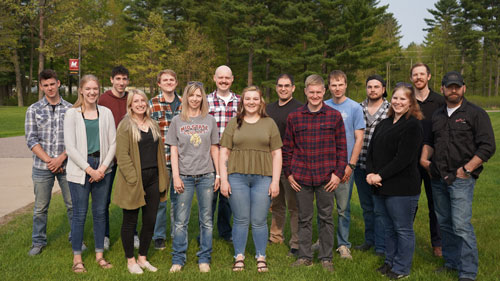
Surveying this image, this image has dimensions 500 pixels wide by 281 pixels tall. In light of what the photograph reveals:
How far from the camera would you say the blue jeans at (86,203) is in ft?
14.3

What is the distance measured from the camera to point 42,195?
191 inches

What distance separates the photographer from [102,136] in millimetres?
4355

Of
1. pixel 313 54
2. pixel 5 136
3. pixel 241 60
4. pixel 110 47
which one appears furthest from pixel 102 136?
pixel 110 47

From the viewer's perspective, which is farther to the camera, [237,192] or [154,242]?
[154,242]

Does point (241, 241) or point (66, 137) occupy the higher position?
point (66, 137)

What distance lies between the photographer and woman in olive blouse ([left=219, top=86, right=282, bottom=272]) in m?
4.22

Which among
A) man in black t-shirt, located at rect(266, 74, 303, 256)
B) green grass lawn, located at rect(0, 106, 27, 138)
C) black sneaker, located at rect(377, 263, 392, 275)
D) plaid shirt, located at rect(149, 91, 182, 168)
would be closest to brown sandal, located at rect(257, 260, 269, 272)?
man in black t-shirt, located at rect(266, 74, 303, 256)

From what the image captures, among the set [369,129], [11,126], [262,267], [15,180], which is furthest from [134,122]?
[11,126]

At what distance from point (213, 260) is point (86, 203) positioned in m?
1.66

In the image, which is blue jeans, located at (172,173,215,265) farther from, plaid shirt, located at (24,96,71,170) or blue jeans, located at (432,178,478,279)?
blue jeans, located at (432,178,478,279)

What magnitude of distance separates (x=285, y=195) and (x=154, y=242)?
6.39 ft

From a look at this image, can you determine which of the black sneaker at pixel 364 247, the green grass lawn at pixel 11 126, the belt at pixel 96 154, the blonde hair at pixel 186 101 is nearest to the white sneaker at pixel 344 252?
the black sneaker at pixel 364 247

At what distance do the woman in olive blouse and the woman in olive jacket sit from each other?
2.46 ft

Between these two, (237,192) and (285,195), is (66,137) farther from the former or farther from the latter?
(285,195)
